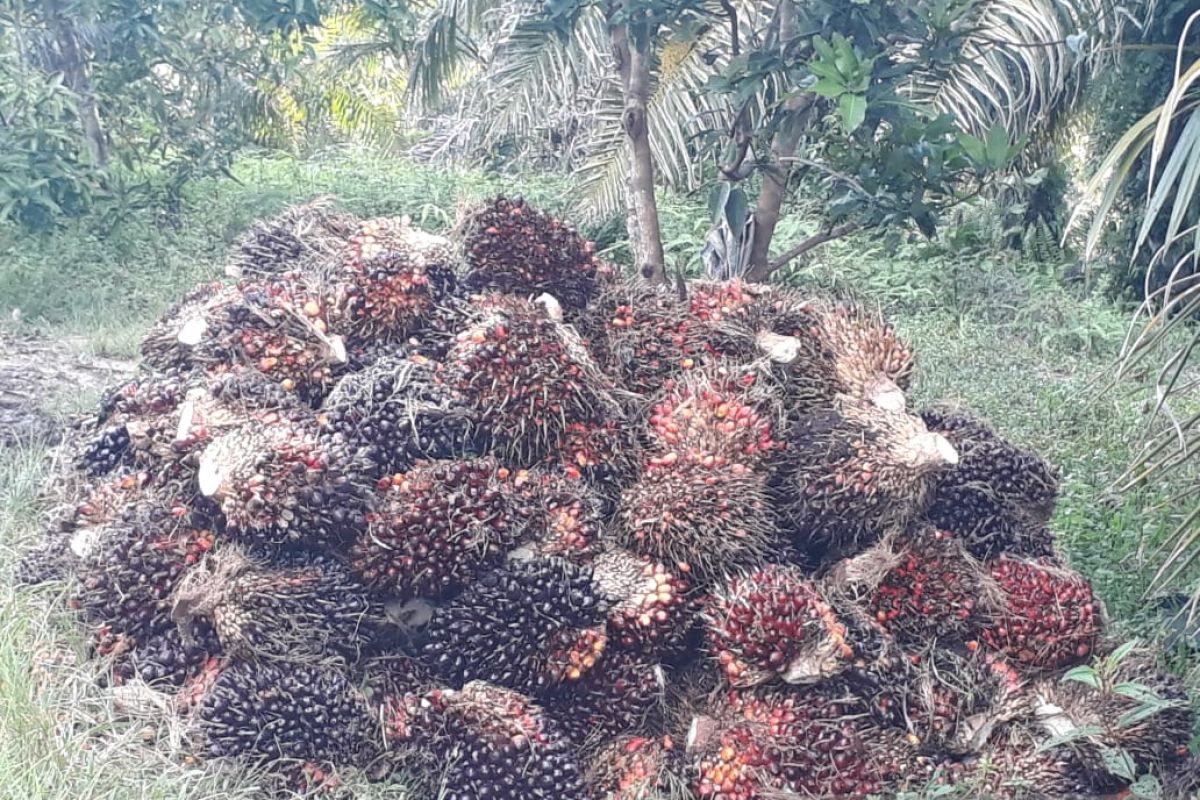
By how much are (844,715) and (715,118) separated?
421cm

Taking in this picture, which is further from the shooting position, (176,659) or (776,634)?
(176,659)

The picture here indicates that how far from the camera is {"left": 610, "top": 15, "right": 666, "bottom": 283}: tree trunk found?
13.9 feet

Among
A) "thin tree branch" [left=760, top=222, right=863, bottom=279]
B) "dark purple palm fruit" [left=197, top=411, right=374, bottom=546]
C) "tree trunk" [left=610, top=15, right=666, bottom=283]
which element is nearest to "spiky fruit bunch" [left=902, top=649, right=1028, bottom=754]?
"dark purple palm fruit" [left=197, top=411, right=374, bottom=546]

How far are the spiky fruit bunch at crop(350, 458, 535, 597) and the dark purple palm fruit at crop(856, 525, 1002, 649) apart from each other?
85cm

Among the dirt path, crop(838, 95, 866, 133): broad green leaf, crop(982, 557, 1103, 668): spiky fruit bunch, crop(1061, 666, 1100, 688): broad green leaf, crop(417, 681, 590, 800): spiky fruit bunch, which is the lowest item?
the dirt path

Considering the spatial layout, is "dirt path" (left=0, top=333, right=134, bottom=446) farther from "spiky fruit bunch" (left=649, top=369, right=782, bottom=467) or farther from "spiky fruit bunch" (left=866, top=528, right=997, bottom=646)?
"spiky fruit bunch" (left=866, top=528, right=997, bottom=646)

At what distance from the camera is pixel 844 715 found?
253 centimetres

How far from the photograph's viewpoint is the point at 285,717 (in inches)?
98.0

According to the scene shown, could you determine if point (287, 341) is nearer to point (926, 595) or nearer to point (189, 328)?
point (189, 328)

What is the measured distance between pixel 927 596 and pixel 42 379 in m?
3.81

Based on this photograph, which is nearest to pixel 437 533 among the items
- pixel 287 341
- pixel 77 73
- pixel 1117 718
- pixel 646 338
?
pixel 287 341

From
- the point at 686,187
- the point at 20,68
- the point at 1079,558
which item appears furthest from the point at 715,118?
the point at 20,68

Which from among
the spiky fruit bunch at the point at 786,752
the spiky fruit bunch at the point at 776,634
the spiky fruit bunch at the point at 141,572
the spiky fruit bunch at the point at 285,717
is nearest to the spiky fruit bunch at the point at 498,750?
the spiky fruit bunch at the point at 285,717

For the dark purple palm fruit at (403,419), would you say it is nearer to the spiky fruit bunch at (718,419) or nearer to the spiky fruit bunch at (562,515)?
the spiky fruit bunch at (562,515)
